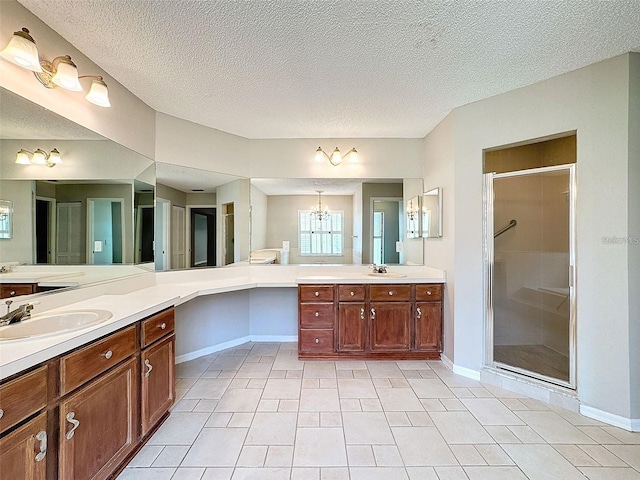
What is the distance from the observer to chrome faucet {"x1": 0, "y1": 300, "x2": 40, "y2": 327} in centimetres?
145

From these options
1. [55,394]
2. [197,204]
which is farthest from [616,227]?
[197,204]

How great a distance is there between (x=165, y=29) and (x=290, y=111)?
1257mm

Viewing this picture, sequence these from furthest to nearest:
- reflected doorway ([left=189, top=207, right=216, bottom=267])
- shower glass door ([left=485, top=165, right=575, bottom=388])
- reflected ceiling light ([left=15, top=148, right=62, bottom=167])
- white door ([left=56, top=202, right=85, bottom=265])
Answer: reflected doorway ([left=189, top=207, right=216, bottom=267]) → shower glass door ([left=485, top=165, right=575, bottom=388]) → white door ([left=56, top=202, right=85, bottom=265]) → reflected ceiling light ([left=15, top=148, right=62, bottom=167])

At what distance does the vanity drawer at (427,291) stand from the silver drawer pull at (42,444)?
9.29 feet

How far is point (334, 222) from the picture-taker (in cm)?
374

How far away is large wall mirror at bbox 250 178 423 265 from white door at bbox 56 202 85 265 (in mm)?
1788

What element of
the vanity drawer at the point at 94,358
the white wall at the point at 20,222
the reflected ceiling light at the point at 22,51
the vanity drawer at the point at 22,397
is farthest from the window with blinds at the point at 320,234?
the vanity drawer at the point at 22,397

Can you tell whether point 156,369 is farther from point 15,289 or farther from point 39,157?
point 39,157

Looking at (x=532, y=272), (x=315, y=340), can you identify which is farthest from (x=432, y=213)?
(x=315, y=340)

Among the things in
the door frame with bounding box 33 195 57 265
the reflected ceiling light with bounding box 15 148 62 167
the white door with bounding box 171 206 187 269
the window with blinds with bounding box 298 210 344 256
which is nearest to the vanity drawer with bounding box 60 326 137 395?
the door frame with bounding box 33 195 57 265

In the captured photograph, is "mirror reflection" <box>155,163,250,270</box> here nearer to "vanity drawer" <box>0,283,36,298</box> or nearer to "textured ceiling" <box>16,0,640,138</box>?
"textured ceiling" <box>16,0,640,138</box>

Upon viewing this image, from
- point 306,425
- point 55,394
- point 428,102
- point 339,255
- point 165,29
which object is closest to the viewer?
point 55,394

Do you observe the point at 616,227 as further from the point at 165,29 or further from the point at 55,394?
the point at 55,394

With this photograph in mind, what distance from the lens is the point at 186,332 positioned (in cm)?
316
